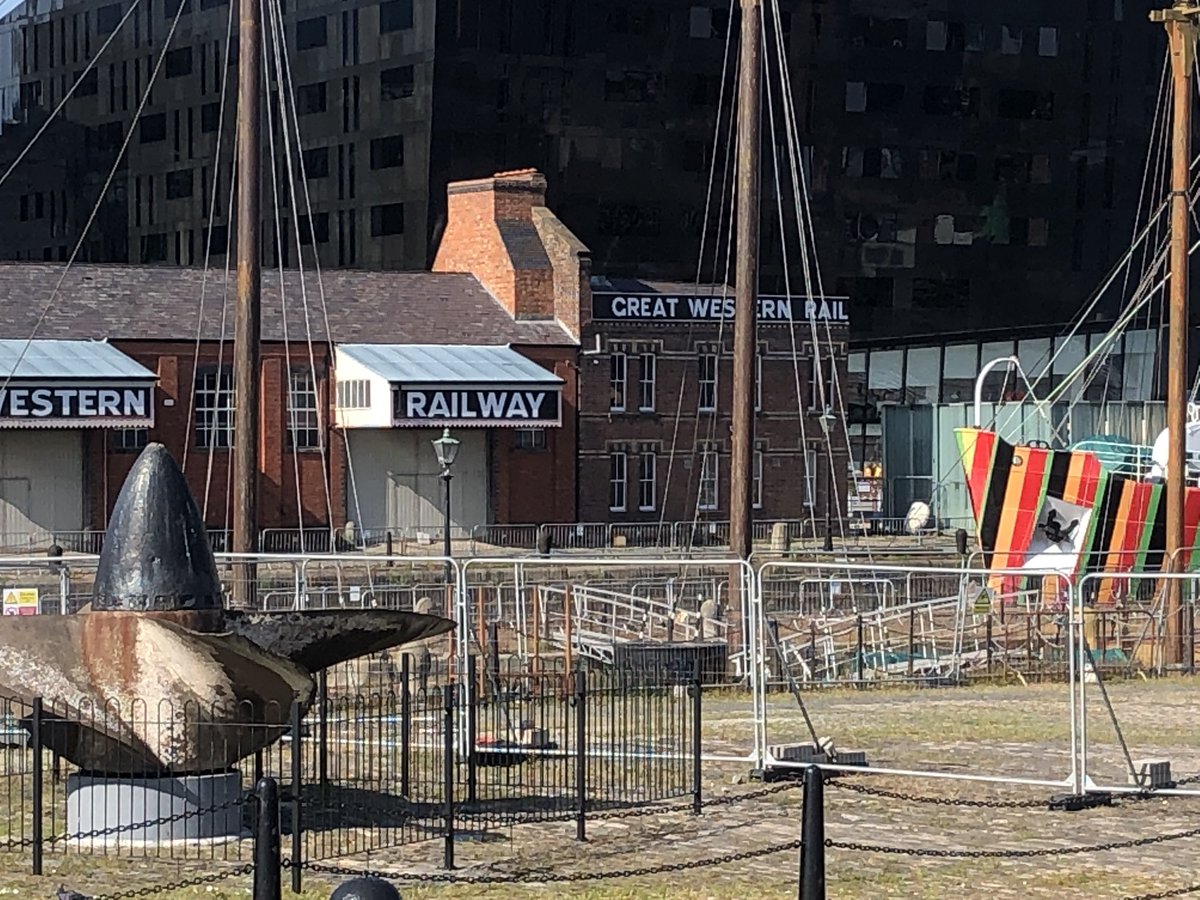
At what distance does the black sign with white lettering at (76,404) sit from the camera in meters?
51.6

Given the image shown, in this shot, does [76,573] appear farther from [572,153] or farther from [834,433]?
[572,153]

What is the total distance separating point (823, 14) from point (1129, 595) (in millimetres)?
48811

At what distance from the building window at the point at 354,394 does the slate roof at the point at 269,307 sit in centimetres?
155

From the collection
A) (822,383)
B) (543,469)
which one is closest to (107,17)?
(543,469)

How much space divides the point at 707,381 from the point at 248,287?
33879 mm

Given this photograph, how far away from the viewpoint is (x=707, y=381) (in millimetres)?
63312

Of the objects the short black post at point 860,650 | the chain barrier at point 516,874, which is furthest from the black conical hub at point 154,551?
the short black post at point 860,650

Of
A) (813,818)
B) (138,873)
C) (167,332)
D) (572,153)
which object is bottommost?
(138,873)

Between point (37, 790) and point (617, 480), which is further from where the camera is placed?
point (617, 480)

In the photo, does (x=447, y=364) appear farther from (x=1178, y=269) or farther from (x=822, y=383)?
(x=1178, y=269)

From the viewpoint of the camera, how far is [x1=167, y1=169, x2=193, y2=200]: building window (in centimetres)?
7606

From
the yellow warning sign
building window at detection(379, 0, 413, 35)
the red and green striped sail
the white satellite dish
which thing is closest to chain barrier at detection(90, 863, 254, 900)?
the yellow warning sign

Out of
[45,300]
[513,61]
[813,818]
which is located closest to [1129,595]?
[813,818]

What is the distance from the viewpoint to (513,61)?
74688 mm
